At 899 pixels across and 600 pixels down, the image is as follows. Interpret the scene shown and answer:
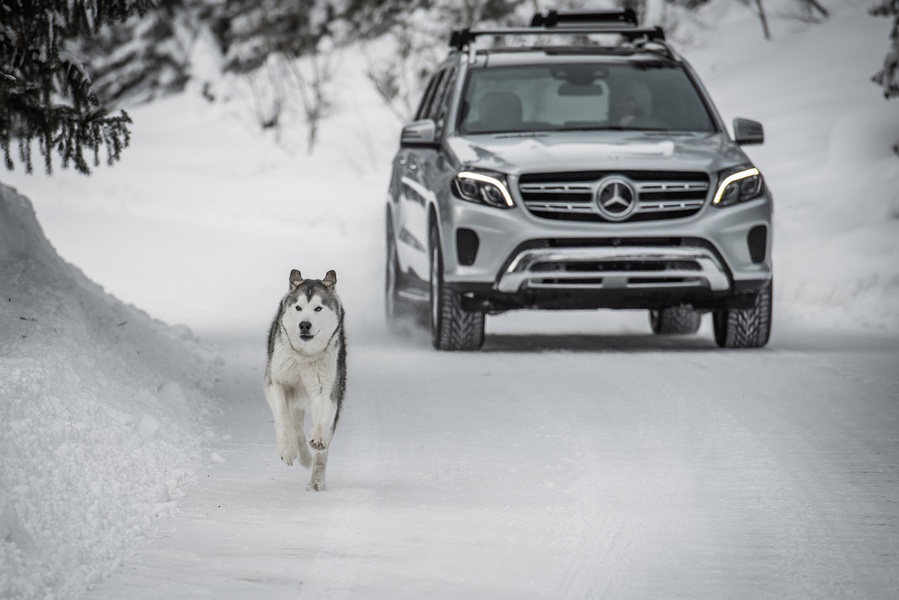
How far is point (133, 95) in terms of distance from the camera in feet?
178

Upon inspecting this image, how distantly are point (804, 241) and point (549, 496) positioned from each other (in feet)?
39.6

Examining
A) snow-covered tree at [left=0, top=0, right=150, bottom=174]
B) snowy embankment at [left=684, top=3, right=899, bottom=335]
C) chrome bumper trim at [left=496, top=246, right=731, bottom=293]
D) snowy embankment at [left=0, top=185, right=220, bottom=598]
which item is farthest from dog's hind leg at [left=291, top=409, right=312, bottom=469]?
snowy embankment at [left=684, top=3, right=899, bottom=335]

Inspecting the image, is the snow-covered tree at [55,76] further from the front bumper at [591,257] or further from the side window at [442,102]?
the side window at [442,102]

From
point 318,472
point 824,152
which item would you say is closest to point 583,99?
point 318,472

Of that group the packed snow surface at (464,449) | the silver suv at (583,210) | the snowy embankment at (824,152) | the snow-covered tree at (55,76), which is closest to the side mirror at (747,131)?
the silver suv at (583,210)

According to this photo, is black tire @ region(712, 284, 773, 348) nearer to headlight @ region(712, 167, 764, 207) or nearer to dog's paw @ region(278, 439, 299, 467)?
headlight @ region(712, 167, 764, 207)

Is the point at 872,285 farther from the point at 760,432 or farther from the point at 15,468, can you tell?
the point at 15,468

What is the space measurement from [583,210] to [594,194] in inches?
5.4

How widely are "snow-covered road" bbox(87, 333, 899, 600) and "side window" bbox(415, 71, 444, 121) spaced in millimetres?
4019

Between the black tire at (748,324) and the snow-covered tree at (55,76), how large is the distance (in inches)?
195

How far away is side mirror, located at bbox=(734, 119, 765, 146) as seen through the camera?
12922 millimetres

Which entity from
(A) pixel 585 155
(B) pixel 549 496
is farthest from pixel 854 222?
(B) pixel 549 496

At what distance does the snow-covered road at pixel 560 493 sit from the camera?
223 inches

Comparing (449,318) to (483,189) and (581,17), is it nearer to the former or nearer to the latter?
(483,189)
